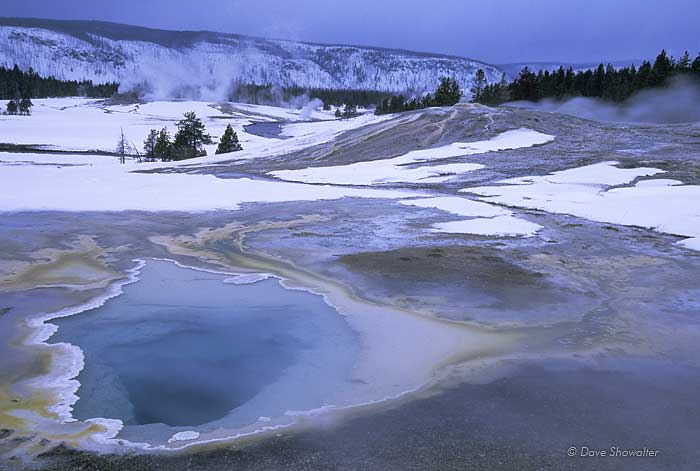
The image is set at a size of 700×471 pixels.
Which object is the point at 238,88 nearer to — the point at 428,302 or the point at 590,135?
the point at 590,135

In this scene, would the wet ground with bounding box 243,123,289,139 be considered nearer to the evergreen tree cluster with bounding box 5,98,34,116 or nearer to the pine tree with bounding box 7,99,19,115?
the evergreen tree cluster with bounding box 5,98,34,116

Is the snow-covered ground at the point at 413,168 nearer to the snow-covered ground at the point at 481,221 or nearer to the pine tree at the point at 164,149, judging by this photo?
the snow-covered ground at the point at 481,221

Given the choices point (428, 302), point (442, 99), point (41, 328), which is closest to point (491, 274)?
point (428, 302)

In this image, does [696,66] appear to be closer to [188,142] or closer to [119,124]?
[188,142]

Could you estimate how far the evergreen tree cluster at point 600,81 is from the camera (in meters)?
52.1

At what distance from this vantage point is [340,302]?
639 cm

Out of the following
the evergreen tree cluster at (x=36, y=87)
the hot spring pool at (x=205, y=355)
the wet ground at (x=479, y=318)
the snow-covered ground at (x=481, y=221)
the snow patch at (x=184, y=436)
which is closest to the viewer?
the wet ground at (x=479, y=318)

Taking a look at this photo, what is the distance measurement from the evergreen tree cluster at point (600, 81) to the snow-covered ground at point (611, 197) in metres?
40.2

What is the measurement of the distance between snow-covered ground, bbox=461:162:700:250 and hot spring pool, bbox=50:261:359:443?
7.18m

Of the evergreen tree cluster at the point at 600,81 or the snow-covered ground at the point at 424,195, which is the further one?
the evergreen tree cluster at the point at 600,81

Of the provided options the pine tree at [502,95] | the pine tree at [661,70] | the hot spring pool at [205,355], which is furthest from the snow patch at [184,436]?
the pine tree at [502,95]

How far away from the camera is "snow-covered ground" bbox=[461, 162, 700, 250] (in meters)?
10.9

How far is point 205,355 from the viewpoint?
16.3 ft

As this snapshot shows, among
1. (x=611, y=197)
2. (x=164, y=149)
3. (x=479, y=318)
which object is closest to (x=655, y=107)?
(x=611, y=197)
